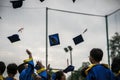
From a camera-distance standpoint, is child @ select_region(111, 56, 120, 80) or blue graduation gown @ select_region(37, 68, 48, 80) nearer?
child @ select_region(111, 56, 120, 80)

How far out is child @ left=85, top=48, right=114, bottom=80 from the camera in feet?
13.8

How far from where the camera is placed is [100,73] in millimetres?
4211

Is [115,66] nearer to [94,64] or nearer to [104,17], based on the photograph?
[94,64]

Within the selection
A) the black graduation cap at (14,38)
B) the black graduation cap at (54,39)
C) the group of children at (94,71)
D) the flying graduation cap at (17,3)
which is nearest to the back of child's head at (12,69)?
the group of children at (94,71)

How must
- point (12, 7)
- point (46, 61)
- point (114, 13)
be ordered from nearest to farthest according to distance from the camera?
point (46, 61), point (12, 7), point (114, 13)

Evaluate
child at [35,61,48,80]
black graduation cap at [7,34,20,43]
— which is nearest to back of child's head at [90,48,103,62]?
child at [35,61,48,80]

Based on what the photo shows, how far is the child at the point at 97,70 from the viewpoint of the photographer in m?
4.20

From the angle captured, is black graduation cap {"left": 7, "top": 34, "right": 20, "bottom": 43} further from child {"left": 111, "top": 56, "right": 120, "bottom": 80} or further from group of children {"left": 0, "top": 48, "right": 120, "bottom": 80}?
child {"left": 111, "top": 56, "right": 120, "bottom": 80}

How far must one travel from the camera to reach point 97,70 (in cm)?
421

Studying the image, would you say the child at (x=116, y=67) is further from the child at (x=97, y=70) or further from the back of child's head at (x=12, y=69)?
the back of child's head at (x=12, y=69)

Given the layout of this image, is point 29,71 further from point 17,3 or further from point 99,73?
point 17,3

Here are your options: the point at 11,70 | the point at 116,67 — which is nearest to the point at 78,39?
the point at 11,70

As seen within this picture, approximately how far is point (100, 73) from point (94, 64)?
0.15 metres

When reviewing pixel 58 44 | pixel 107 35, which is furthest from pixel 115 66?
pixel 107 35
